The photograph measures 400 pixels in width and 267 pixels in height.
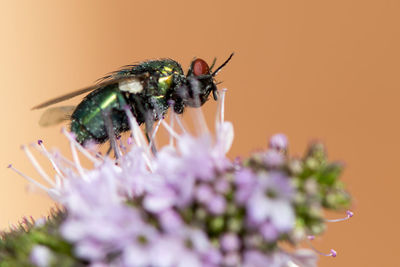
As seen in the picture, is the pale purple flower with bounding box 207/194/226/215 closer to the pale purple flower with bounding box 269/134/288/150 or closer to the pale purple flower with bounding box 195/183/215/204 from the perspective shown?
the pale purple flower with bounding box 195/183/215/204

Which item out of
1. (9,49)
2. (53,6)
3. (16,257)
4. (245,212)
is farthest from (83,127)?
(53,6)

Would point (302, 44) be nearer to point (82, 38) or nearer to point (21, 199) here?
point (82, 38)

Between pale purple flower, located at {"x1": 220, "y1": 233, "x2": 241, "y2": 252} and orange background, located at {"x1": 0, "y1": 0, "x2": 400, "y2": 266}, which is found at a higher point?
orange background, located at {"x1": 0, "y1": 0, "x2": 400, "y2": 266}

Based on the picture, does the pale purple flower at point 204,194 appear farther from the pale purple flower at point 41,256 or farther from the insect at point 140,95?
the insect at point 140,95

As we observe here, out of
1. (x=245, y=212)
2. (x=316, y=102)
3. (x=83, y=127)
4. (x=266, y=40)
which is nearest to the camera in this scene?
(x=245, y=212)

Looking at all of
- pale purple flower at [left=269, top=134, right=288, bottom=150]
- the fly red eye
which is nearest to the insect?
the fly red eye

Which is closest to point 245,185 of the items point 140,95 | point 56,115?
point 140,95

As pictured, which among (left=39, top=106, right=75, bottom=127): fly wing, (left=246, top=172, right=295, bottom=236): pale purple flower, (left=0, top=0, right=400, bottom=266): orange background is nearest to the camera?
(left=246, top=172, right=295, bottom=236): pale purple flower
